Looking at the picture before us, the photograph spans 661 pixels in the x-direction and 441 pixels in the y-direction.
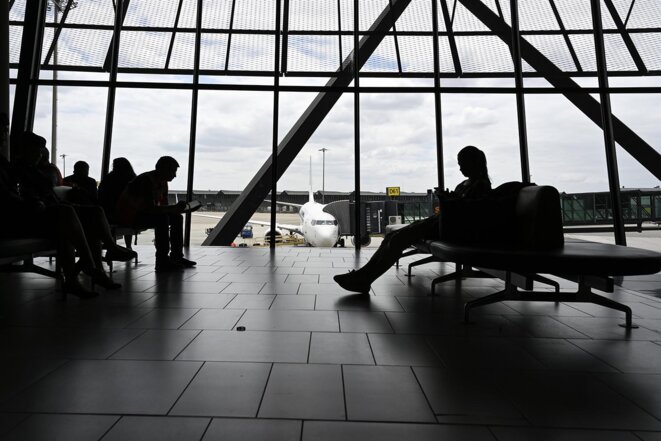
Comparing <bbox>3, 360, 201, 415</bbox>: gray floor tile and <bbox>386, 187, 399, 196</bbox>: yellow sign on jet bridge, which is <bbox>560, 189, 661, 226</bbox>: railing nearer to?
<bbox>386, 187, 399, 196</bbox>: yellow sign on jet bridge

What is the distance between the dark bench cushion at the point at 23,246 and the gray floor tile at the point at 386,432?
2.00m

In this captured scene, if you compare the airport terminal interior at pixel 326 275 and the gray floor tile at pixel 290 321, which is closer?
the airport terminal interior at pixel 326 275

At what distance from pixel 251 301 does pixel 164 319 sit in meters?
0.61

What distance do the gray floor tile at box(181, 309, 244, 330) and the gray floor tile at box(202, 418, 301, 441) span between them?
983 mm

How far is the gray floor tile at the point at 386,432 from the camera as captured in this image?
1115 mm

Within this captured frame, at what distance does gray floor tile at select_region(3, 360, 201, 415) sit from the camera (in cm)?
127

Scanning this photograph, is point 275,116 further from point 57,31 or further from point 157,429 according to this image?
point 157,429

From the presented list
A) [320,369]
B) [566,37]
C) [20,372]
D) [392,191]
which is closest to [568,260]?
[320,369]

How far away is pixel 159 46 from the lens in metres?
6.50

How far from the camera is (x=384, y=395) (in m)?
1.38

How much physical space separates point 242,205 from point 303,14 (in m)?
3.09

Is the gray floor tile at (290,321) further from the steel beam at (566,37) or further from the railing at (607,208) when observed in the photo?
the steel beam at (566,37)

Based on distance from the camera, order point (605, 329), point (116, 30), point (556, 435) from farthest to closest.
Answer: point (116, 30) → point (605, 329) → point (556, 435)

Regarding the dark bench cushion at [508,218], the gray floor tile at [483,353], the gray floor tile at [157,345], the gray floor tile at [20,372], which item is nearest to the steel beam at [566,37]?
the dark bench cushion at [508,218]
